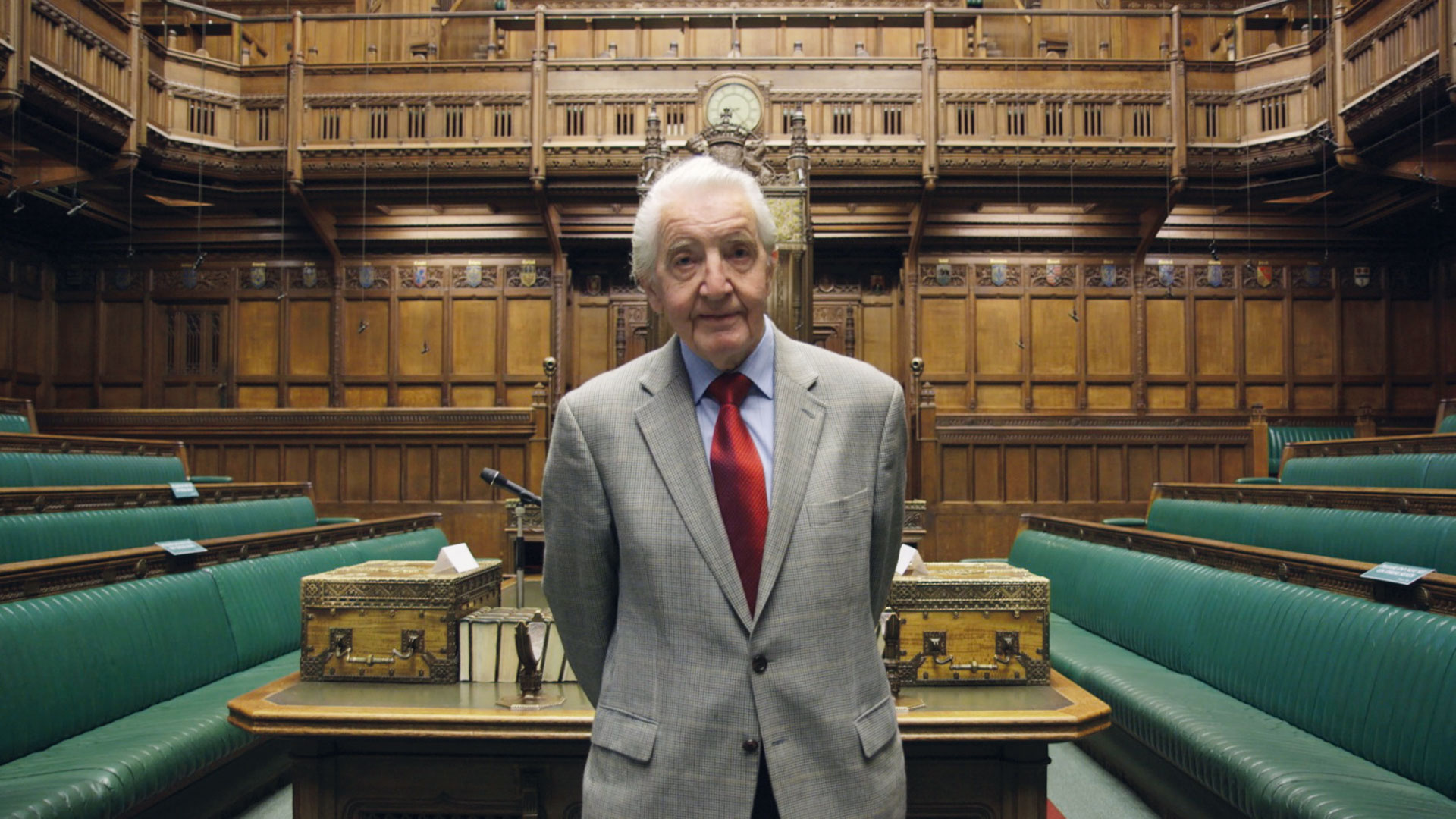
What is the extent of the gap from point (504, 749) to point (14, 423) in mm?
7742

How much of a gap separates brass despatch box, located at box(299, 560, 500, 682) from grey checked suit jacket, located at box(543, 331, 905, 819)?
3.33 ft

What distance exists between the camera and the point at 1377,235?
10.3m

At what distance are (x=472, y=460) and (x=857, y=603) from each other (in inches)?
287

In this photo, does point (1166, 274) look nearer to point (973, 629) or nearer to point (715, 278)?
point (973, 629)

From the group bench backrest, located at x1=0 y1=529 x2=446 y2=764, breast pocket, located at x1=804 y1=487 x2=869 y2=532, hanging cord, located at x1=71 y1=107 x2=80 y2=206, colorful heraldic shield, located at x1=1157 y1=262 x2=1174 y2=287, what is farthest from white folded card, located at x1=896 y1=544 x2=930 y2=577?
colorful heraldic shield, located at x1=1157 y1=262 x2=1174 y2=287

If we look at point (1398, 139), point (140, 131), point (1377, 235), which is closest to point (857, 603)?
point (1398, 139)

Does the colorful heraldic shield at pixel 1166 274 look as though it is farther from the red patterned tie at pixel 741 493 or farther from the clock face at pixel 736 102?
the red patterned tie at pixel 741 493

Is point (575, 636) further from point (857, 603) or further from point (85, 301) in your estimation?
point (85, 301)

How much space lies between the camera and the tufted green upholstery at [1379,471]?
15.1 feet

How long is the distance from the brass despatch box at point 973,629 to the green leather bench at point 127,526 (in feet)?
11.7

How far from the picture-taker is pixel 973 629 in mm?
2143

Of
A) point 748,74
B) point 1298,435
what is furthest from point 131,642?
point 1298,435

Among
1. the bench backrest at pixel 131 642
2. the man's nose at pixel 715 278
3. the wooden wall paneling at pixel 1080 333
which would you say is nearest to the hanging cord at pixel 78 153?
the wooden wall paneling at pixel 1080 333

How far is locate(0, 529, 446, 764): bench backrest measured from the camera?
2402 millimetres
